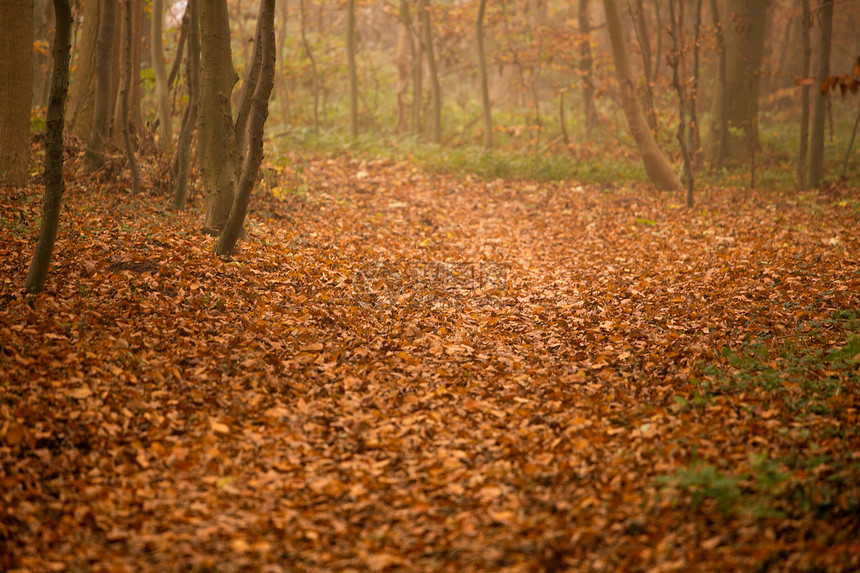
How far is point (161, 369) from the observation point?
477cm

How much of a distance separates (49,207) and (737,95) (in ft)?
49.1

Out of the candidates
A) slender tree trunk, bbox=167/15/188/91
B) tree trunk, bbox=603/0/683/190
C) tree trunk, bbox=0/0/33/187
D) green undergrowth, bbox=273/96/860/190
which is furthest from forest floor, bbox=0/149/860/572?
green undergrowth, bbox=273/96/860/190

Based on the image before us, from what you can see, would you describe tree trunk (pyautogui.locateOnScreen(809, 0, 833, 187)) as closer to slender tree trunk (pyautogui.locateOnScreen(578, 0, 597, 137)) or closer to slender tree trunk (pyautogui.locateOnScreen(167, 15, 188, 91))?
slender tree trunk (pyautogui.locateOnScreen(578, 0, 597, 137))

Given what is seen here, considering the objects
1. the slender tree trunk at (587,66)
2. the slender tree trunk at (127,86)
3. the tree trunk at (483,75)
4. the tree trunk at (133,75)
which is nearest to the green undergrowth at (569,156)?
the slender tree trunk at (587,66)

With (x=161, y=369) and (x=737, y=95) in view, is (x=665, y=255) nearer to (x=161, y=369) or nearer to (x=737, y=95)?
(x=161, y=369)

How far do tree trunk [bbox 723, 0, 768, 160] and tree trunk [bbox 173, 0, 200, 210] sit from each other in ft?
39.5

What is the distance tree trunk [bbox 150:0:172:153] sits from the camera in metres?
9.93

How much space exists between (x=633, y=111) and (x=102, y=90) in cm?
1032

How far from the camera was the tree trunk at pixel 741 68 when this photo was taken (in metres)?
14.5

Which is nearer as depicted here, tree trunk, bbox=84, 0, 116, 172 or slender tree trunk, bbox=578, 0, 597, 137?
tree trunk, bbox=84, 0, 116, 172

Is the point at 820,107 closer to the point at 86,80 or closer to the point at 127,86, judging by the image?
the point at 127,86

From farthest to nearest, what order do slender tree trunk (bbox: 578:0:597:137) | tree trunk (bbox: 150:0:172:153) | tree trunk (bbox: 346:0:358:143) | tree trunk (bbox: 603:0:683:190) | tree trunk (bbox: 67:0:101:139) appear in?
1. slender tree trunk (bbox: 578:0:597:137)
2. tree trunk (bbox: 346:0:358:143)
3. tree trunk (bbox: 603:0:683:190)
4. tree trunk (bbox: 150:0:172:153)
5. tree trunk (bbox: 67:0:101:139)

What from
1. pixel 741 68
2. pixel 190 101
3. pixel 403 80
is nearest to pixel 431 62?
pixel 403 80

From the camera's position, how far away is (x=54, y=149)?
16.8 feet
